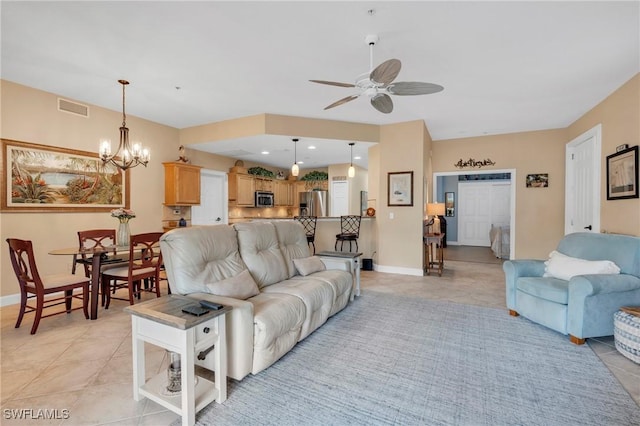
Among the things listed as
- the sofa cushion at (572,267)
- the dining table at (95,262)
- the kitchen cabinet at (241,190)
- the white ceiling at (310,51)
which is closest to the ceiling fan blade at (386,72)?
the white ceiling at (310,51)

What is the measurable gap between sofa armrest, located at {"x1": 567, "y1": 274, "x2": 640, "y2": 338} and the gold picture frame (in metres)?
6.15

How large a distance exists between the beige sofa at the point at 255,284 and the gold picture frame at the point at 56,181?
2.94 meters

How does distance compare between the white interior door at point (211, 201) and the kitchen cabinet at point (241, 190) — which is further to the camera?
the kitchen cabinet at point (241, 190)

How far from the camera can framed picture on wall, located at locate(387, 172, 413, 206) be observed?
17.5 feet

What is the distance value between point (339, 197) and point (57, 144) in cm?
626

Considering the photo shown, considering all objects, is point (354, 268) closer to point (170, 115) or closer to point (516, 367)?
point (516, 367)

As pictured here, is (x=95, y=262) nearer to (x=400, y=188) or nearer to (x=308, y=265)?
(x=308, y=265)

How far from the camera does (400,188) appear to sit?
17.8 ft

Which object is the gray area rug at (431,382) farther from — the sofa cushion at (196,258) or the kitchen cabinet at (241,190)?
the kitchen cabinet at (241,190)

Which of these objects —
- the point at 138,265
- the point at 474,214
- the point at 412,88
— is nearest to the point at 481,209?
the point at 474,214

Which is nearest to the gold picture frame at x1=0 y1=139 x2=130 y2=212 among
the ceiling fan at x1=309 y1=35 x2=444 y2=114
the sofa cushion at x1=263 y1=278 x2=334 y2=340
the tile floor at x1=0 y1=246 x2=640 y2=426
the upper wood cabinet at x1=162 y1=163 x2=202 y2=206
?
the upper wood cabinet at x1=162 y1=163 x2=202 y2=206

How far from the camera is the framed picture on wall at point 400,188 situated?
17.5ft

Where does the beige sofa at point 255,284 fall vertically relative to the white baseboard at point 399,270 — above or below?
above

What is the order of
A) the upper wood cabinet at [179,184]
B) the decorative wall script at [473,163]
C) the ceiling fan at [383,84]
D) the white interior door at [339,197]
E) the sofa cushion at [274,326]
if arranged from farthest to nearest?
1. the white interior door at [339,197]
2. the decorative wall script at [473,163]
3. the upper wood cabinet at [179,184]
4. the ceiling fan at [383,84]
5. the sofa cushion at [274,326]
